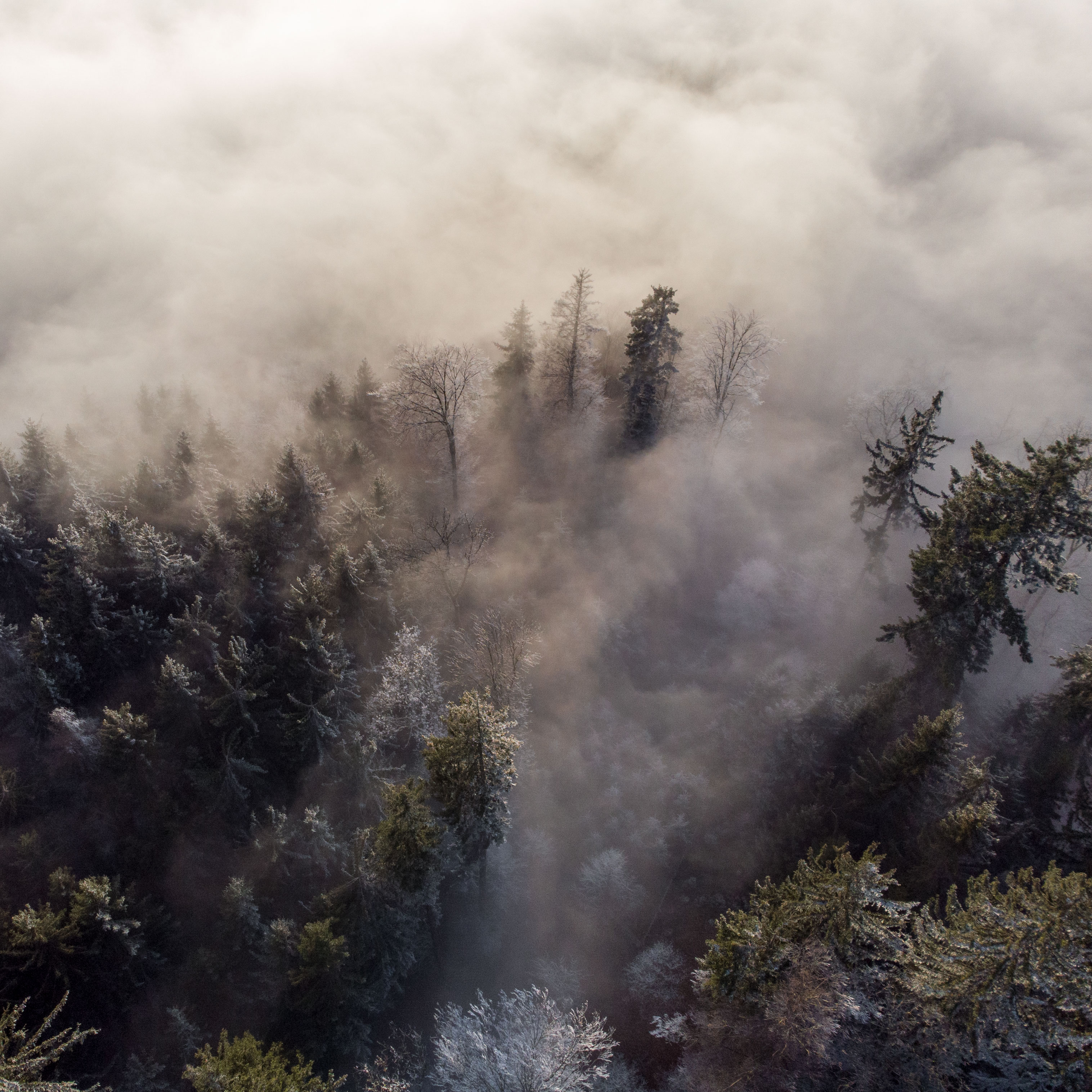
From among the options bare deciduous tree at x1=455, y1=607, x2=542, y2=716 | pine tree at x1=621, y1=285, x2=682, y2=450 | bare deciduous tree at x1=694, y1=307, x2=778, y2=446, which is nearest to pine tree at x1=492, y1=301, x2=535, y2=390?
pine tree at x1=621, y1=285, x2=682, y2=450

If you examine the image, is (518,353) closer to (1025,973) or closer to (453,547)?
(453,547)

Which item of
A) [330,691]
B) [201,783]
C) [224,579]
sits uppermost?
[224,579]

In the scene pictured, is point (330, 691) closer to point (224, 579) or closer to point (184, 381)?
point (224, 579)

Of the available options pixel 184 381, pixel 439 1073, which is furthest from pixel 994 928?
pixel 184 381

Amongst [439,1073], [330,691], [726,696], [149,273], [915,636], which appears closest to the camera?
[439,1073]

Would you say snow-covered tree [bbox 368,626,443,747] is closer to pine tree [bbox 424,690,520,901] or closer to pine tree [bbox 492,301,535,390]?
pine tree [bbox 424,690,520,901]

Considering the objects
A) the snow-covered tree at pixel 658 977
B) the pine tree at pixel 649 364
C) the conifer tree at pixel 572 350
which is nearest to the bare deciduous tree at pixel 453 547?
the conifer tree at pixel 572 350
